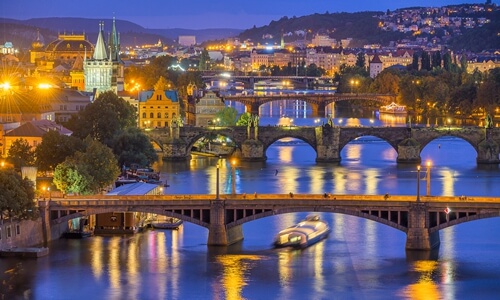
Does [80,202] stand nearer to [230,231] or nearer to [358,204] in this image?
[230,231]

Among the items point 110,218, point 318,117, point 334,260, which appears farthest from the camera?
point 318,117

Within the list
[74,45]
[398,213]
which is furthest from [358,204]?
[74,45]

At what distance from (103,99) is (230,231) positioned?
25.7m

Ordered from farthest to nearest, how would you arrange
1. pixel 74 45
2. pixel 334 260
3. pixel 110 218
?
pixel 74 45 < pixel 110 218 < pixel 334 260

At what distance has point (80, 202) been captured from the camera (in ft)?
131

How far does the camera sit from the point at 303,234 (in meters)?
40.9

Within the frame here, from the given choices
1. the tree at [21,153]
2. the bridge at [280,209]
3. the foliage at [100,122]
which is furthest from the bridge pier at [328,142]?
the bridge at [280,209]

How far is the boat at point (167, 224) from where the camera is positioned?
43.0 metres

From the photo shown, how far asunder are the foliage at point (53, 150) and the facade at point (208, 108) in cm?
3062

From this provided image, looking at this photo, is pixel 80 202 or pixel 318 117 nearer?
pixel 80 202

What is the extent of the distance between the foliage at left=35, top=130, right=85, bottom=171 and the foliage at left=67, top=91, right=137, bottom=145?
25.7 feet

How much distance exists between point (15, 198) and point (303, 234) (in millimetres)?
7854

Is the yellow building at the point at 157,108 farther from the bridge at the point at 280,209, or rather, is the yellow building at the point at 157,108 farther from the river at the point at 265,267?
the bridge at the point at 280,209

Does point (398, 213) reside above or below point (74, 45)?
below
